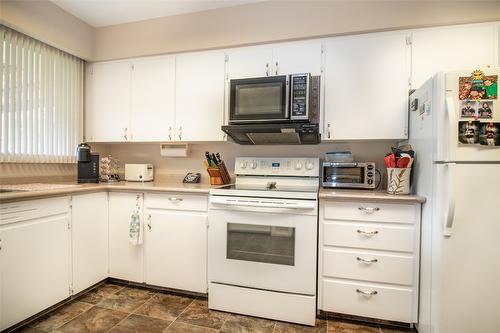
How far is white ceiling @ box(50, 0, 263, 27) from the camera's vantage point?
7.42 feet

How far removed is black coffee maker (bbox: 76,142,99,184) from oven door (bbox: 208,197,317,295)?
1331 millimetres

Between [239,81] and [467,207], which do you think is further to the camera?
[239,81]

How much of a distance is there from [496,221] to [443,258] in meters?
0.34

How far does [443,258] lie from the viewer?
1.42 metres

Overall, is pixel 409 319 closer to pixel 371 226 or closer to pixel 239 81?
pixel 371 226

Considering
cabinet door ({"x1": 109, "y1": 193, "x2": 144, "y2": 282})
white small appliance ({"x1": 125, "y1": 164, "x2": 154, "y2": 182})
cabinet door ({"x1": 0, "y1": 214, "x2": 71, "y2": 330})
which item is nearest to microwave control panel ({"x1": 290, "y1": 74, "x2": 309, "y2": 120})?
cabinet door ({"x1": 109, "y1": 193, "x2": 144, "y2": 282})

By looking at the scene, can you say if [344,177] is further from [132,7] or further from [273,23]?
[132,7]

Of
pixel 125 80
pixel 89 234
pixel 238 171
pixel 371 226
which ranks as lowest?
pixel 89 234

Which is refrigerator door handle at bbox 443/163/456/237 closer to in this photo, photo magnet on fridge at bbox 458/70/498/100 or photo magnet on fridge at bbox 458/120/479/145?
photo magnet on fridge at bbox 458/120/479/145

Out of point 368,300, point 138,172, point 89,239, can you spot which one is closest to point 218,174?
point 138,172

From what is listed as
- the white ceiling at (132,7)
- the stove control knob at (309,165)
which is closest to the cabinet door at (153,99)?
the white ceiling at (132,7)

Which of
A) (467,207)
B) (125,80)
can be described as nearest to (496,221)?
(467,207)

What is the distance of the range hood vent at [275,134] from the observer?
1.94m

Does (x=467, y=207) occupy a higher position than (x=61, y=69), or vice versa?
(x=61, y=69)
